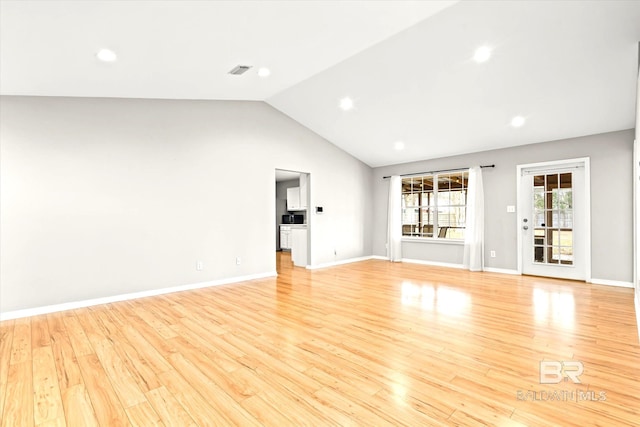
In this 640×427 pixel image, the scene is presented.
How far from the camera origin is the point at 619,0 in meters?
2.89

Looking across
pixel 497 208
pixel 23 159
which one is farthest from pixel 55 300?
pixel 497 208

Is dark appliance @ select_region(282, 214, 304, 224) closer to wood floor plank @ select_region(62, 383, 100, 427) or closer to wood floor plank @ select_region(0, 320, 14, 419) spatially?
wood floor plank @ select_region(0, 320, 14, 419)

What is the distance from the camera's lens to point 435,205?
7371 millimetres

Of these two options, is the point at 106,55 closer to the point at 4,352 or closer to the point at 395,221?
the point at 4,352

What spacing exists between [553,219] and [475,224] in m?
1.27

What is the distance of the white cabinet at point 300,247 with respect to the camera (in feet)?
22.9

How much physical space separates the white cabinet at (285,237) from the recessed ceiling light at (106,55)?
22.9ft

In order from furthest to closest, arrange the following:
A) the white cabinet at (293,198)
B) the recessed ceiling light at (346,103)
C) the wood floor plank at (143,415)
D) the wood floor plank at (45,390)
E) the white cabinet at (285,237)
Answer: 1. the white cabinet at (285,237)
2. the white cabinet at (293,198)
3. the recessed ceiling light at (346,103)
4. the wood floor plank at (45,390)
5. the wood floor plank at (143,415)

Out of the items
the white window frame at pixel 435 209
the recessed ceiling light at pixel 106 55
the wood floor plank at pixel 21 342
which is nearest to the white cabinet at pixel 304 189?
the white window frame at pixel 435 209

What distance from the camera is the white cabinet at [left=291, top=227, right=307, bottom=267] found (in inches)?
275

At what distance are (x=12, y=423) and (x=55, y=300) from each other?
264cm

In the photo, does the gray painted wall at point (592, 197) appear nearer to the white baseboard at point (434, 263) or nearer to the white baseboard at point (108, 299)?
the white baseboard at point (434, 263)

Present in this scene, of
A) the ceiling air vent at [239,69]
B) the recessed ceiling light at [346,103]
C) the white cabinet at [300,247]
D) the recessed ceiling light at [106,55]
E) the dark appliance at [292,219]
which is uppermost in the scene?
the recessed ceiling light at [346,103]

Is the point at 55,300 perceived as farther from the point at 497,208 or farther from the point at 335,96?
the point at 497,208
